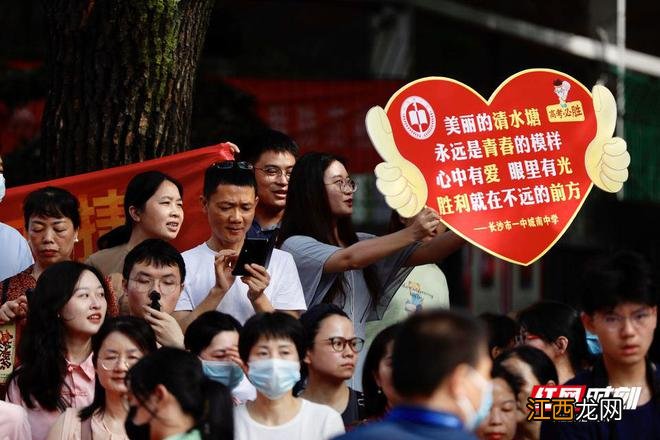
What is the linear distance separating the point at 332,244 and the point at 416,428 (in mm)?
3338

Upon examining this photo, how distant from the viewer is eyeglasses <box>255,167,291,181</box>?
8.21 m

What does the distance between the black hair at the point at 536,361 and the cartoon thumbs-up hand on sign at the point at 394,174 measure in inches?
31.4

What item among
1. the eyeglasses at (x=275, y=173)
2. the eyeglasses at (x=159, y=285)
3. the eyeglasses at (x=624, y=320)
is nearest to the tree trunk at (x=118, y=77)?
the eyeglasses at (x=275, y=173)

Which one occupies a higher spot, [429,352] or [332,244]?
[332,244]

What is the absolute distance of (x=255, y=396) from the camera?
279 inches

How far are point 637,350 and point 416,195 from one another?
61.7 inches

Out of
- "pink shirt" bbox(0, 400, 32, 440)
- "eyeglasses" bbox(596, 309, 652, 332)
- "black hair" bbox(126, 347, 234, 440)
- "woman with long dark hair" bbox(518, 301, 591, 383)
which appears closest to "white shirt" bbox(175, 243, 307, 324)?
"pink shirt" bbox(0, 400, 32, 440)

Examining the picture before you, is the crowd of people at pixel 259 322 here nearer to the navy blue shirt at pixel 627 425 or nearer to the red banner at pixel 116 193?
the navy blue shirt at pixel 627 425

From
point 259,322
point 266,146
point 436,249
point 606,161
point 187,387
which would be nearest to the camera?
point 187,387

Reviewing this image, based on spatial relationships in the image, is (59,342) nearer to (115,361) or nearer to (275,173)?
(115,361)

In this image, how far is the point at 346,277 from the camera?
7.93 m

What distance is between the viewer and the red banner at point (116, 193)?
8555 mm

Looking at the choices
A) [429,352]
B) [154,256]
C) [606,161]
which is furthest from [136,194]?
[429,352]

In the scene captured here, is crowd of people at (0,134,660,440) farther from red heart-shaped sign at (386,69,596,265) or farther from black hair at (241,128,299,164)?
red heart-shaped sign at (386,69,596,265)
